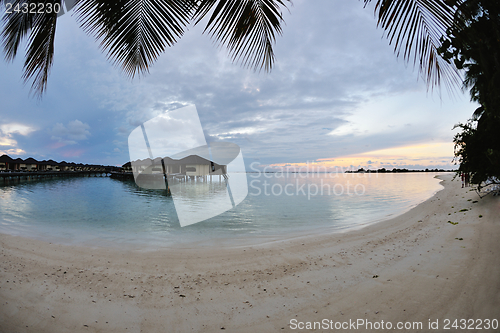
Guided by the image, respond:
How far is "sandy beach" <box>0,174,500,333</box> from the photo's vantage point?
265 cm

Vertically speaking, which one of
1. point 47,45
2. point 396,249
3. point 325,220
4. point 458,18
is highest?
point 47,45

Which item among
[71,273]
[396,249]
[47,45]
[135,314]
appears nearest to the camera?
[47,45]

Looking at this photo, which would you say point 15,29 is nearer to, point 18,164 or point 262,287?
point 262,287

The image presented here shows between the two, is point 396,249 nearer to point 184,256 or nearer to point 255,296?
point 255,296

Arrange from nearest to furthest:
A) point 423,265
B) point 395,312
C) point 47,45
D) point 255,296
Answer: point 47,45 < point 395,312 < point 255,296 < point 423,265

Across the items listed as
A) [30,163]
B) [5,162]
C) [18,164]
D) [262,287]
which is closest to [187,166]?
[262,287]

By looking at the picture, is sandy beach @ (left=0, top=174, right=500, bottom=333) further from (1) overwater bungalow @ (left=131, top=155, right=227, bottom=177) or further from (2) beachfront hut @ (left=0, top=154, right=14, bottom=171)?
(2) beachfront hut @ (left=0, top=154, right=14, bottom=171)

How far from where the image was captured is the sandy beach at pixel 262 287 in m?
2.65

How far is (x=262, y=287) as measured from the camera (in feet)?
11.9

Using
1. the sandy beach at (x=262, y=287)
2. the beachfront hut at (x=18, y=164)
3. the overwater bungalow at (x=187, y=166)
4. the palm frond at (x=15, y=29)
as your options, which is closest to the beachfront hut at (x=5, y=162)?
the beachfront hut at (x=18, y=164)

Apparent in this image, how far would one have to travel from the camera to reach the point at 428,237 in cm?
571

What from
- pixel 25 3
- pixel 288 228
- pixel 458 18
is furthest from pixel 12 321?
pixel 288 228

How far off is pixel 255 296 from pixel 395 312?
73.3 inches

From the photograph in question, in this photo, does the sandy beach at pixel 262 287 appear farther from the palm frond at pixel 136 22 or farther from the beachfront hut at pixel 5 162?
the beachfront hut at pixel 5 162
